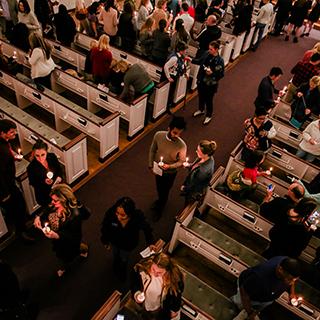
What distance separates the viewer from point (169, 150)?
4.64m

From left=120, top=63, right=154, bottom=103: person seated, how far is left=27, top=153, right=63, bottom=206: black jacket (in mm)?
2223

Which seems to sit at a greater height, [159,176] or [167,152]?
[167,152]

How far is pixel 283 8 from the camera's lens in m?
10.3

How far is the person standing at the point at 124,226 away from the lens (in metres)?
3.56

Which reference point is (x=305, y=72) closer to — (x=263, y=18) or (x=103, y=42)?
(x=263, y=18)

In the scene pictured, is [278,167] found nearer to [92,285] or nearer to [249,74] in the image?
[92,285]

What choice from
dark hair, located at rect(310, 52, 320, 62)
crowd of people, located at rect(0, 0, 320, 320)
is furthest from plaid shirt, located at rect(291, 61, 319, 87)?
dark hair, located at rect(310, 52, 320, 62)

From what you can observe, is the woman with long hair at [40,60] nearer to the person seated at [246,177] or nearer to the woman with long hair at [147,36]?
the woman with long hair at [147,36]

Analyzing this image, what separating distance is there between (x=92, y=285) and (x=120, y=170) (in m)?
2.15

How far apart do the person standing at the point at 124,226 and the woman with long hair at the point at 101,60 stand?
3.48 meters

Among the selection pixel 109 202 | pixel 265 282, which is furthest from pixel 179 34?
pixel 265 282

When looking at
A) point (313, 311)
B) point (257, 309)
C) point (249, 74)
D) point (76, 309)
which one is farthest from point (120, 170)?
point (249, 74)

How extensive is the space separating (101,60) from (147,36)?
1.68m

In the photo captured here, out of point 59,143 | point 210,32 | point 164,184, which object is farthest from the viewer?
point 210,32
